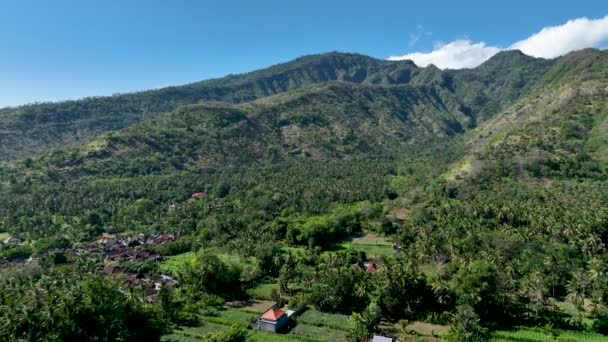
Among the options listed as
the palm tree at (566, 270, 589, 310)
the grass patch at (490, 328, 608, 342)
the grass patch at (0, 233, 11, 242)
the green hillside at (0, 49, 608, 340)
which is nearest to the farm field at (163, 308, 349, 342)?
the green hillside at (0, 49, 608, 340)

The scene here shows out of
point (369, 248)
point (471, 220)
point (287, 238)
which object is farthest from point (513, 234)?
point (287, 238)

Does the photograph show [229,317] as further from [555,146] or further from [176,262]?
[555,146]

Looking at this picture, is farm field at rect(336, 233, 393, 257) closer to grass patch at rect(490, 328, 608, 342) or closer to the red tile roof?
the red tile roof

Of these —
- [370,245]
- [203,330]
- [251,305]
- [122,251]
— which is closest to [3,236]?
[122,251]

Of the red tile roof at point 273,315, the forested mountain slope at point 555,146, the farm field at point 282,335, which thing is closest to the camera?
the farm field at point 282,335

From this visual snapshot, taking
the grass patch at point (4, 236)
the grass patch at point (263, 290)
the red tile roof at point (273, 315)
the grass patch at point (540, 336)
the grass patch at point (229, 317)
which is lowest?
the grass patch at point (540, 336)

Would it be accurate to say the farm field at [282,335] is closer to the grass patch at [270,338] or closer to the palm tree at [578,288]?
the grass patch at [270,338]

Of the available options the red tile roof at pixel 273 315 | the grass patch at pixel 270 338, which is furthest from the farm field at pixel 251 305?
the grass patch at pixel 270 338
